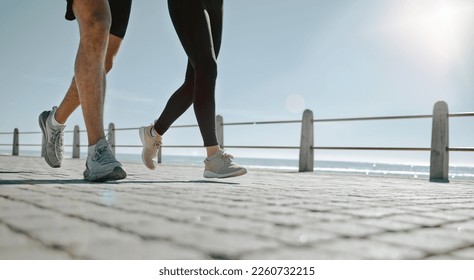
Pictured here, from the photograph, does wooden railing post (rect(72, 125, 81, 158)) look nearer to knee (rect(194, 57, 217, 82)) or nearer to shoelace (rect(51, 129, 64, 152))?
shoelace (rect(51, 129, 64, 152))

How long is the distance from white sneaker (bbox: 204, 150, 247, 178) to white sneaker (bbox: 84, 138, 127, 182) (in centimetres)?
82

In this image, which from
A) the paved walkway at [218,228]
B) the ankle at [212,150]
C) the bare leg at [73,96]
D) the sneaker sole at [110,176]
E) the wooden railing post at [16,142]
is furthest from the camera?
the wooden railing post at [16,142]

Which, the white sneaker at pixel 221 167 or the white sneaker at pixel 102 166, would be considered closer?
the white sneaker at pixel 102 166

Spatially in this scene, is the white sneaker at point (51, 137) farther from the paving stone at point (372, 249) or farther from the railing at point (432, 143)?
the paving stone at point (372, 249)

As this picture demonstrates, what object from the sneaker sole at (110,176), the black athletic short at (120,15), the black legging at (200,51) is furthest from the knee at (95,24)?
the sneaker sole at (110,176)

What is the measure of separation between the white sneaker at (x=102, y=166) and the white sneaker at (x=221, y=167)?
0.82 m

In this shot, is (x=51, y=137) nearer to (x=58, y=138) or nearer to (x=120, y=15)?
(x=58, y=138)

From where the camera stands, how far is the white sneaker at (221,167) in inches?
137

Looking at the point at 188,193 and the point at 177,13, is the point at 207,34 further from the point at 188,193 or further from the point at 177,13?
the point at 188,193

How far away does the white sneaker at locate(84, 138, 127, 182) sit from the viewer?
275 centimetres
